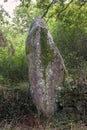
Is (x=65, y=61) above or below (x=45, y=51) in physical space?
below

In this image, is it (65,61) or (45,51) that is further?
(65,61)

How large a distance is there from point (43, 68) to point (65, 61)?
3547 mm

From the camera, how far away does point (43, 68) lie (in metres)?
10.3

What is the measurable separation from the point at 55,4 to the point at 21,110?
616 centimetres

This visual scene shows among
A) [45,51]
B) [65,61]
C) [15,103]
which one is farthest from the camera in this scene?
[65,61]

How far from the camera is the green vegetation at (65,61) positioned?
32.4 feet

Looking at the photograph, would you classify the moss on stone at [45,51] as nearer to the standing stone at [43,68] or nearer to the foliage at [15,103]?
the standing stone at [43,68]

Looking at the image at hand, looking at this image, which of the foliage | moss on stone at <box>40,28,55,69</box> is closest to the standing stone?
moss on stone at <box>40,28,55,69</box>

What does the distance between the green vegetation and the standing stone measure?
1.8 inches

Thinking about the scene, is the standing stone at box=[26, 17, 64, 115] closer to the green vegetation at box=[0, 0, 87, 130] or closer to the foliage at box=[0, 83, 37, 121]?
the green vegetation at box=[0, 0, 87, 130]

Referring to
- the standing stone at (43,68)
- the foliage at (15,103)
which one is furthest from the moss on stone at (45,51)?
the foliage at (15,103)

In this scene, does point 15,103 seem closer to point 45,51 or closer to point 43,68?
point 43,68

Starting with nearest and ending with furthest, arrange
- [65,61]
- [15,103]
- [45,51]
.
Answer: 1. [15,103]
2. [45,51]
3. [65,61]

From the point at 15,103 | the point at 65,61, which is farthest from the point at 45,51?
the point at 65,61
